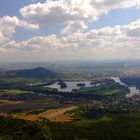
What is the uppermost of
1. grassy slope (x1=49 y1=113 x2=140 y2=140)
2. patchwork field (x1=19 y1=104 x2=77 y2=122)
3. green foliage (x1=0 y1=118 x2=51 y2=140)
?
green foliage (x1=0 y1=118 x2=51 y2=140)

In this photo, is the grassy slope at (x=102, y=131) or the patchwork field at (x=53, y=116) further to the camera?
the patchwork field at (x=53, y=116)

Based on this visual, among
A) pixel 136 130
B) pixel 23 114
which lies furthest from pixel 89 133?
pixel 23 114

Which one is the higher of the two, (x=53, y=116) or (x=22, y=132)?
(x=22, y=132)

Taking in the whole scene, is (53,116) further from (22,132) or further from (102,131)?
(22,132)

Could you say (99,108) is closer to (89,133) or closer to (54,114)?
(54,114)

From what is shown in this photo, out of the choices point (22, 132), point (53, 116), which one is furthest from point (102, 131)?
point (53, 116)

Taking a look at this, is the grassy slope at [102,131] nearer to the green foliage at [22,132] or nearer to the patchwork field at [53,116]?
the green foliage at [22,132]

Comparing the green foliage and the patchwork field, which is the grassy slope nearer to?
the green foliage

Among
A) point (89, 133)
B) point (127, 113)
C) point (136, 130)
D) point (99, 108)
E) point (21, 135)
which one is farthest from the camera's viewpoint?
point (99, 108)

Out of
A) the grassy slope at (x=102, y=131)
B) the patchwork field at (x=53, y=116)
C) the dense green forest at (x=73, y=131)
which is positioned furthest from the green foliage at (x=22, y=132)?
the patchwork field at (x=53, y=116)

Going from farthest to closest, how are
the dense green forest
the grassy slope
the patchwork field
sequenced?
1. the patchwork field
2. the grassy slope
3. the dense green forest

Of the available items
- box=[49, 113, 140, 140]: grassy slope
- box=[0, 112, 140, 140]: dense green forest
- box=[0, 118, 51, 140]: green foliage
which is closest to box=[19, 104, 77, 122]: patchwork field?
box=[49, 113, 140, 140]: grassy slope
